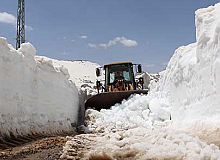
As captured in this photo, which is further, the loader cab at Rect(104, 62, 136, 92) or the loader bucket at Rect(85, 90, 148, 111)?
the loader cab at Rect(104, 62, 136, 92)

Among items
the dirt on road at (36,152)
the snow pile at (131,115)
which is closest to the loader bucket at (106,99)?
the snow pile at (131,115)

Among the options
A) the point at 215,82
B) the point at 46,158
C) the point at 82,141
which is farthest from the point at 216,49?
the point at 46,158

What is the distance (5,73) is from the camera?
17.2 feet

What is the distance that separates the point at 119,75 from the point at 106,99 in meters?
2.53

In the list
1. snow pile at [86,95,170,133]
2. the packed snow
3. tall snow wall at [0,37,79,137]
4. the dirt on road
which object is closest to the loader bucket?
snow pile at [86,95,170,133]

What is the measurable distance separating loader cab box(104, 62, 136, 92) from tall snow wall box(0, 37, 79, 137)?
444 centimetres

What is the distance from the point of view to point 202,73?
16.3ft

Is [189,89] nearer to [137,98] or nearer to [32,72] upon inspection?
[32,72]

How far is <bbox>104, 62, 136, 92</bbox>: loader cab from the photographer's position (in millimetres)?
13125

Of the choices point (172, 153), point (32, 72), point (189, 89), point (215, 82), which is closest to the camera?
point (172, 153)

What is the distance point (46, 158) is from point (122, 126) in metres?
5.10

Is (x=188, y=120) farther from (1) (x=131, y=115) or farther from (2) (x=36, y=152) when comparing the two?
(1) (x=131, y=115)

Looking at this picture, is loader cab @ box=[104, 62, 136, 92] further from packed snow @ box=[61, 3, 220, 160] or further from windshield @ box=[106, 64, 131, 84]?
packed snow @ box=[61, 3, 220, 160]

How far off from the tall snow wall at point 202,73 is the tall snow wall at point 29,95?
10.3 feet
